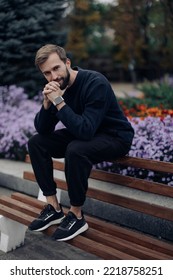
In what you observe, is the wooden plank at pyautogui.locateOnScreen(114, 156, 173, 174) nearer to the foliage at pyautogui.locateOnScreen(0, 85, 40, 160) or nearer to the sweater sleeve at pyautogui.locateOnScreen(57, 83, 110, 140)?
the sweater sleeve at pyautogui.locateOnScreen(57, 83, 110, 140)

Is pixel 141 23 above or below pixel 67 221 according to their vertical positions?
below

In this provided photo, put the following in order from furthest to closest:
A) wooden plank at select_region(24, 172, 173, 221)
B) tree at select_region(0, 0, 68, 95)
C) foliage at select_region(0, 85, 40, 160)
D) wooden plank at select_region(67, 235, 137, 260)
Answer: tree at select_region(0, 0, 68, 95), foliage at select_region(0, 85, 40, 160), wooden plank at select_region(24, 172, 173, 221), wooden plank at select_region(67, 235, 137, 260)

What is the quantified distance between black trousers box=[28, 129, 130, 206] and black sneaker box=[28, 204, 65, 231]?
0.11 metres

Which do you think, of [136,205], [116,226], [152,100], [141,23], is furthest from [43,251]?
[141,23]

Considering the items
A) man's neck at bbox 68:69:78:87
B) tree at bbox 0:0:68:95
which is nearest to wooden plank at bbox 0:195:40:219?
man's neck at bbox 68:69:78:87

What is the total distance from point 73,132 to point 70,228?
612 mm

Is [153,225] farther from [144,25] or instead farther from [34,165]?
[144,25]

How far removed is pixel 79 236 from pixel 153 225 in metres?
0.87

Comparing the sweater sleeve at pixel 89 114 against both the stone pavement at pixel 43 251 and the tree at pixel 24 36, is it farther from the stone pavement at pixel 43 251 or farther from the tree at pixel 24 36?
the tree at pixel 24 36

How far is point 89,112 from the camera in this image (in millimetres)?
2826

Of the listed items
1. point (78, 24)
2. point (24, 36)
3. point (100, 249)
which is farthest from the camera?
point (78, 24)

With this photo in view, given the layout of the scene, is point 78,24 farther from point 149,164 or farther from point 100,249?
point 100,249

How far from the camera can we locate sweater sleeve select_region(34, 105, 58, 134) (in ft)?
10.5

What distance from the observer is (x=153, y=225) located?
339cm
